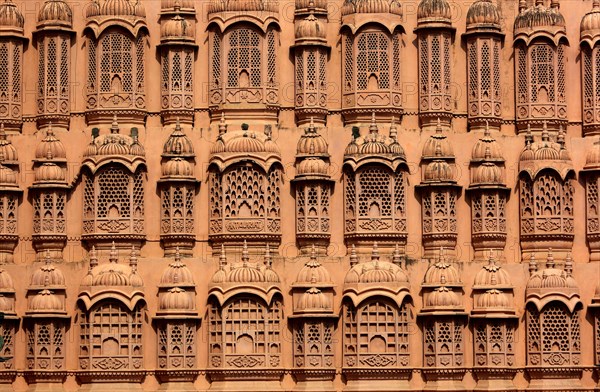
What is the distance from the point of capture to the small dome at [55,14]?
4644 centimetres

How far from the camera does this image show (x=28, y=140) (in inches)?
1832

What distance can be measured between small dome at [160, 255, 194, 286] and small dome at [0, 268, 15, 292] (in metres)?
3.80

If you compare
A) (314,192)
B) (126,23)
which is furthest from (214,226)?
(126,23)

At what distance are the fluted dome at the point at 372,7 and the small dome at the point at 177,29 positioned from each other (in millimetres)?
4063

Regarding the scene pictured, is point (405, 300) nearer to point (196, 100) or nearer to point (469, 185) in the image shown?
point (469, 185)

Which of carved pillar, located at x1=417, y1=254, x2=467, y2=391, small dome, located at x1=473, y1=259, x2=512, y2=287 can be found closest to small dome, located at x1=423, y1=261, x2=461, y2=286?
carved pillar, located at x1=417, y1=254, x2=467, y2=391

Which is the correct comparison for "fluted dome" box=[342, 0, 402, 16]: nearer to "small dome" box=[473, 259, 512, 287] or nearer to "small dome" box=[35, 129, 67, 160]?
"small dome" box=[473, 259, 512, 287]

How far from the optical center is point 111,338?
1759 inches

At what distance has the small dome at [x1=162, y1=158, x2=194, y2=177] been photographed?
45469 millimetres

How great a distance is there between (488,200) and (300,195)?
189 inches

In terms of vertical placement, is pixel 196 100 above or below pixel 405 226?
above

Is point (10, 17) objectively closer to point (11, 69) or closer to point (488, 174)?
point (11, 69)

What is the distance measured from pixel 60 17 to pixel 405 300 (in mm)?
11468

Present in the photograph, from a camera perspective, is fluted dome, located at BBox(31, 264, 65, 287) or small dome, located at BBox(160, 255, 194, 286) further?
fluted dome, located at BBox(31, 264, 65, 287)
